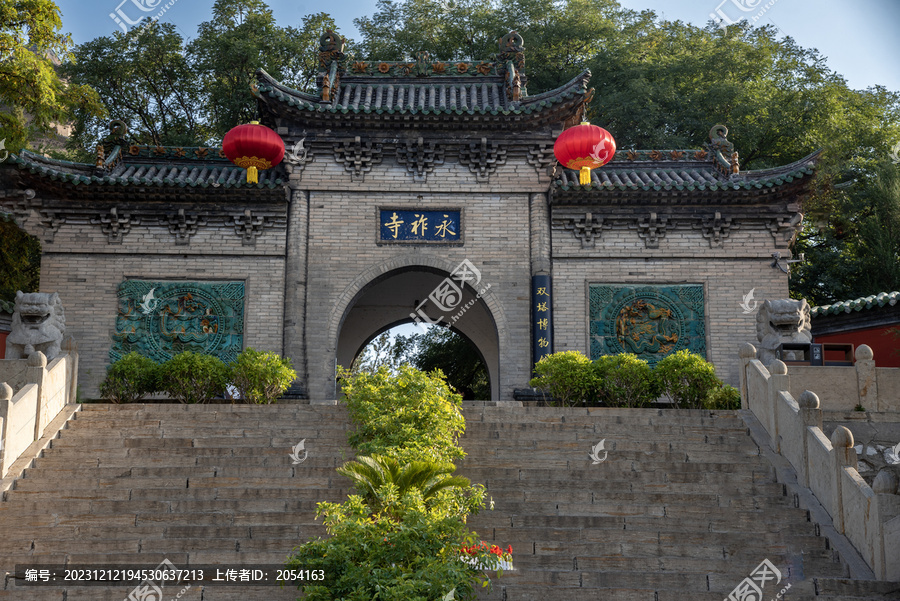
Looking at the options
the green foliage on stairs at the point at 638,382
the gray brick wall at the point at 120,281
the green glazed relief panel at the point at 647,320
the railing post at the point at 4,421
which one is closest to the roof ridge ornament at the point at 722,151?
the green glazed relief panel at the point at 647,320

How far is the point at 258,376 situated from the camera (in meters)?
11.4

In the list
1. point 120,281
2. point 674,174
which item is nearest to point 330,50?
point 120,281

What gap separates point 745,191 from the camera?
46.8ft

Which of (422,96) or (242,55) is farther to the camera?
(242,55)

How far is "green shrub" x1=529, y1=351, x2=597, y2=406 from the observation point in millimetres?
11547

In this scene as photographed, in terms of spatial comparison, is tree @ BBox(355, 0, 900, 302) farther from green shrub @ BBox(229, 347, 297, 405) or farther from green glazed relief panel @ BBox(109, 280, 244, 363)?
green shrub @ BBox(229, 347, 297, 405)

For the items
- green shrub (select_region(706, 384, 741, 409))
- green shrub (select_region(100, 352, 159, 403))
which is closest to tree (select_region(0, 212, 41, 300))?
green shrub (select_region(100, 352, 159, 403))

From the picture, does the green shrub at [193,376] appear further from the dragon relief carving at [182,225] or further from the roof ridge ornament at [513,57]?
the roof ridge ornament at [513,57]

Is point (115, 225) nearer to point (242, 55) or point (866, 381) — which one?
point (242, 55)

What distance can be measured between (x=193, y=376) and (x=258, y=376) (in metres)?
0.90

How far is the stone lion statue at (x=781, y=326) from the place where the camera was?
11523 mm

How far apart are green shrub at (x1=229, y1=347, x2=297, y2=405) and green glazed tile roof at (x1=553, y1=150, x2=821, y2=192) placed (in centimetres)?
553

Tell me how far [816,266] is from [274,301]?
1177cm

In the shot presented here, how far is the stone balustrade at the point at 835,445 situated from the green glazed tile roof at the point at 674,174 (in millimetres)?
4064
